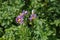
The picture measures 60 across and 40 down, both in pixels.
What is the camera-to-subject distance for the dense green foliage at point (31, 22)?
3.40 metres

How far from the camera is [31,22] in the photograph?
11.6ft

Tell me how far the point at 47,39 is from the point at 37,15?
0.52 meters

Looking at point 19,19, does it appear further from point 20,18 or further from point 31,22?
point 31,22

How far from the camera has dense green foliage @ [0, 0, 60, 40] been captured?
134 inches

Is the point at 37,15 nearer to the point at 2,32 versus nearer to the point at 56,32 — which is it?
the point at 56,32

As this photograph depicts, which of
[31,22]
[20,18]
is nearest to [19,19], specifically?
[20,18]

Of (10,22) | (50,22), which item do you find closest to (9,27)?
(10,22)

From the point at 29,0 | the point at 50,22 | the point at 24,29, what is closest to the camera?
the point at 24,29

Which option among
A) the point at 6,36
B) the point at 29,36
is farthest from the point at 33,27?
the point at 6,36

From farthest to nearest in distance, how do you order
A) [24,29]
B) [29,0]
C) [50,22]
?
[29,0], [50,22], [24,29]

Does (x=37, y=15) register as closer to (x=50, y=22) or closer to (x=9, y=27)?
(x=50, y=22)

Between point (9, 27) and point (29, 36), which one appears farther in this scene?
point (9, 27)

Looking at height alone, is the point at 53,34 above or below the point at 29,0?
below

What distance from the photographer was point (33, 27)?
358cm
